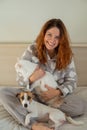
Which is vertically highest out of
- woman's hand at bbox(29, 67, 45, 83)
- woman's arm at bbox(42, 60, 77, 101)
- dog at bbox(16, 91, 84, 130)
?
woman's hand at bbox(29, 67, 45, 83)

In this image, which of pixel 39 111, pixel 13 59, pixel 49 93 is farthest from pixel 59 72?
pixel 13 59

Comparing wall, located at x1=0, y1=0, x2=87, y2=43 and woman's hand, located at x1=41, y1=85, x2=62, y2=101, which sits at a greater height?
wall, located at x1=0, y1=0, x2=87, y2=43

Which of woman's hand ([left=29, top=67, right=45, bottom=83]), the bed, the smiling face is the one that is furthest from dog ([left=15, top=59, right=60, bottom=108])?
the bed

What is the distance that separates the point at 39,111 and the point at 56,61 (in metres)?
0.35

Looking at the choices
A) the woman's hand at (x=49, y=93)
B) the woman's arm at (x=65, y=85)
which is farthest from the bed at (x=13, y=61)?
the woman's hand at (x=49, y=93)

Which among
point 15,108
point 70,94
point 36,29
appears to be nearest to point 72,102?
point 70,94

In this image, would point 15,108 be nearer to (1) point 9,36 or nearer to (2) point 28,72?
(2) point 28,72

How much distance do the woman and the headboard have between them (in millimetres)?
404

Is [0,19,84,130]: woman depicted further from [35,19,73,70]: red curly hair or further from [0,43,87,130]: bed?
[0,43,87,130]: bed

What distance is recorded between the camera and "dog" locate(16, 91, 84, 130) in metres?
1.45

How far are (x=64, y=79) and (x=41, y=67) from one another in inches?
6.9

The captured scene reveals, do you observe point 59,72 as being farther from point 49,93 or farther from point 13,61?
point 13,61

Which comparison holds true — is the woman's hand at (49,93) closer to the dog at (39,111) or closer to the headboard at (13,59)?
the dog at (39,111)

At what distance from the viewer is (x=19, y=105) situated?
58.9 inches
